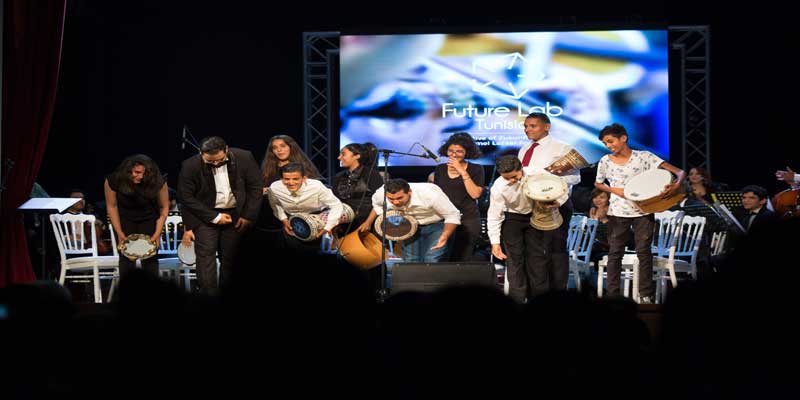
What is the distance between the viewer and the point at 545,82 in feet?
35.5

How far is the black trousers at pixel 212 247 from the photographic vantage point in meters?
6.96

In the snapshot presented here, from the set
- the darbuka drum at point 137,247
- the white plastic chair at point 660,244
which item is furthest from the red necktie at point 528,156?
the darbuka drum at point 137,247

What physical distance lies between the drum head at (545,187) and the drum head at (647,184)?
530mm

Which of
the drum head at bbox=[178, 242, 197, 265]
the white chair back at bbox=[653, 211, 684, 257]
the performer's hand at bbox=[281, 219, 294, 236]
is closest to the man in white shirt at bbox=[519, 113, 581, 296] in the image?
the white chair back at bbox=[653, 211, 684, 257]

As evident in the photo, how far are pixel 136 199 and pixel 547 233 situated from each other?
3.14 metres

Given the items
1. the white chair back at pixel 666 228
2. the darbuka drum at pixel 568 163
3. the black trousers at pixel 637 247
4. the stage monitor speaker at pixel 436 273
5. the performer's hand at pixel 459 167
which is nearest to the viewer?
the stage monitor speaker at pixel 436 273

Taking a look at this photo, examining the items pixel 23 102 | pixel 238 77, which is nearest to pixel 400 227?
pixel 23 102

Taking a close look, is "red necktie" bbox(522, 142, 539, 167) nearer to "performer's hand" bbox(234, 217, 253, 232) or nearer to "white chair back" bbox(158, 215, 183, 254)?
"performer's hand" bbox(234, 217, 253, 232)

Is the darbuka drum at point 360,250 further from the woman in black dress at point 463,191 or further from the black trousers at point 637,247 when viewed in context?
the black trousers at point 637,247

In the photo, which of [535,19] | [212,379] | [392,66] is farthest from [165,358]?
[535,19]

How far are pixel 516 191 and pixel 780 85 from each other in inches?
237

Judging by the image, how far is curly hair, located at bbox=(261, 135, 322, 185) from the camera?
7.54 m

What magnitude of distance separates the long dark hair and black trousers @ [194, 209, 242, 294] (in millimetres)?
447

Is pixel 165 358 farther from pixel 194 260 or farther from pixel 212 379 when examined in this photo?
pixel 194 260
